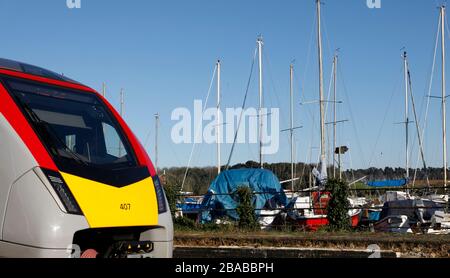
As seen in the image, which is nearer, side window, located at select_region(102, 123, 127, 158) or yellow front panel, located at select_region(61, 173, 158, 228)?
yellow front panel, located at select_region(61, 173, 158, 228)

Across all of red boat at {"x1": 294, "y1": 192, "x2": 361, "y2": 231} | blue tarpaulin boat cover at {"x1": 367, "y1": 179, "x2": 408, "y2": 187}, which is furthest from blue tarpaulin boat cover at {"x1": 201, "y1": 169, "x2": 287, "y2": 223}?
blue tarpaulin boat cover at {"x1": 367, "y1": 179, "x2": 408, "y2": 187}

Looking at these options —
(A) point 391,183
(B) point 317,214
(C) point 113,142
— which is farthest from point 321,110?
(C) point 113,142

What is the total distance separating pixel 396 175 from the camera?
151 ft

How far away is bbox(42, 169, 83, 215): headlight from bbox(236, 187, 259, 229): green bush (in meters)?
10.8

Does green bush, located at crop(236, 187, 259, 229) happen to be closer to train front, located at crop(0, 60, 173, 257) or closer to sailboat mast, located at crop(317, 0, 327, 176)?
train front, located at crop(0, 60, 173, 257)

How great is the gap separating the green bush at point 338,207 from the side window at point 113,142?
30.1 ft

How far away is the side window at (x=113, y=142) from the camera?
7.66 m

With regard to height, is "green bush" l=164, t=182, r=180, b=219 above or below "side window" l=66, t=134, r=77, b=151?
below

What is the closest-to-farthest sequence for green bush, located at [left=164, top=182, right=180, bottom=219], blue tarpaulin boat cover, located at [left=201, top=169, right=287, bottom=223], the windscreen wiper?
1. the windscreen wiper
2. green bush, located at [left=164, top=182, right=180, bottom=219]
3. blue tarpaulin boat cover, located at [left=201, top=169, right=287, bottom=223]

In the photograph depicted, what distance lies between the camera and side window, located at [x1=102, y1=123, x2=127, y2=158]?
7656 millimetres

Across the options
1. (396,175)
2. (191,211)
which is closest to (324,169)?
(191,211)

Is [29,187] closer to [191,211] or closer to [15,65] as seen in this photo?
[15,65]

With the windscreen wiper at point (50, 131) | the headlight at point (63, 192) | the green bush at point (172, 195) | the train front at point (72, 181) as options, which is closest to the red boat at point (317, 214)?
the green bush at point (172, 195)
